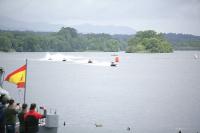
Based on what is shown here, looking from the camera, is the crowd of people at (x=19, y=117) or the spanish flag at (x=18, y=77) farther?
the spanish flag at (x=18, y=77)

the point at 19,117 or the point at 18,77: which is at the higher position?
the point at 18,77

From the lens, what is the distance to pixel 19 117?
1666cm

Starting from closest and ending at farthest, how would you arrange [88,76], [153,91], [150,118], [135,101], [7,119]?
[7,119], [150,118], [135,101], [153,91], [88,76]

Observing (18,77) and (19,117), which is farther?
(18,77)

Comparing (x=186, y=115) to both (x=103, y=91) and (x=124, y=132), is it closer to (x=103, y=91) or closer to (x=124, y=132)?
(x=124, y=132)

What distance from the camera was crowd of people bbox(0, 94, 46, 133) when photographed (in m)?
16.0

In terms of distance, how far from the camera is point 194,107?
56250 millimetres

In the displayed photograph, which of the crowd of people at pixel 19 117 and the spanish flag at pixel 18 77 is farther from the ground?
the spanish flag at pixel 18 77

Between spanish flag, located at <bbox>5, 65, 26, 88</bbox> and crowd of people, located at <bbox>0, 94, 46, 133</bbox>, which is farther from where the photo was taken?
spanish flag, located at <bbox>5, 65, 26, 88</bbox>

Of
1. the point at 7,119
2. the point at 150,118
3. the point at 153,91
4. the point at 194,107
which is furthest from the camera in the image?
the point at 153,91

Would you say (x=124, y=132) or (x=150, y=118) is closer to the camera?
(x=124, y=132)

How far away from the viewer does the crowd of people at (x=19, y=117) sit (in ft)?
52.3

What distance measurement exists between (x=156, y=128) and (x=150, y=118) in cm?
678

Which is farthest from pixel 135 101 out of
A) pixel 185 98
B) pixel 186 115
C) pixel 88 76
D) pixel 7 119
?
pixel 88 76
